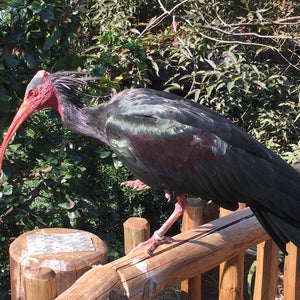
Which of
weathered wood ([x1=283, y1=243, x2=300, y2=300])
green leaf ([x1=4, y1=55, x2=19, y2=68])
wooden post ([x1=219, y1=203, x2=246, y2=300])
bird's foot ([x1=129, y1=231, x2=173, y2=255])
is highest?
green leaf ([x1=4, y1=55, x2=19, y2=68])

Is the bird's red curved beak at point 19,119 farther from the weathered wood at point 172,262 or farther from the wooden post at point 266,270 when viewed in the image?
the wooden post at point 266,270

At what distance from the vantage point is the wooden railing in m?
1.69

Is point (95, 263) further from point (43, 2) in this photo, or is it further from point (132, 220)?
point (43, 2)

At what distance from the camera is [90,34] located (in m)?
5.68

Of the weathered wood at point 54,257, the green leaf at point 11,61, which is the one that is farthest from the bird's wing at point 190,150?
the green leaf at point 11,61

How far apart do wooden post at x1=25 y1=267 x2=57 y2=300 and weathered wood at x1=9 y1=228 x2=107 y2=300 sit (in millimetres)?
195

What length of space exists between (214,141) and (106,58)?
3.92 ft

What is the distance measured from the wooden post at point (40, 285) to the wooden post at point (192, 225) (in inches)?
35.2

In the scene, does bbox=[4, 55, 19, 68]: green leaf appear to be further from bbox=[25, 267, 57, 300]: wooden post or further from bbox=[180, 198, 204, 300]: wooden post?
bbox=[25, 267, 57, 300]: wooden post

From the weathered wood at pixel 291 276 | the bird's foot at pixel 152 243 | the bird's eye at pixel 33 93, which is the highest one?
the bird's eye at pixel 33 93

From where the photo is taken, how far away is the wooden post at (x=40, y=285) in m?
1.58

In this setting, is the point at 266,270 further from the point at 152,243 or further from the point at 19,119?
the point at 19,119

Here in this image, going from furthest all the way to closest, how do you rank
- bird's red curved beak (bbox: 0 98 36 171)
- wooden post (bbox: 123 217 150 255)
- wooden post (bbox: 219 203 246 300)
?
bird's red curved beak (bbox: 0 98 36 171), wooden post (bbox: 219 203 246 300), wooden post (bbox: 123 217 150 255)

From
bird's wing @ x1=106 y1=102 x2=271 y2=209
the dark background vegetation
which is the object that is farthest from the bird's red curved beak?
bird's wing @ x1=106 y1=102 x2=271 y2=209
